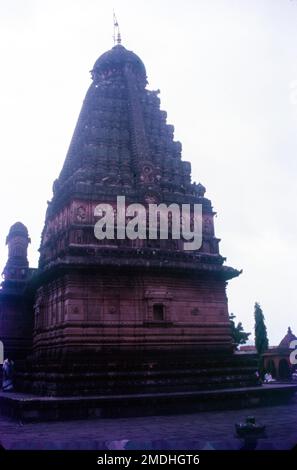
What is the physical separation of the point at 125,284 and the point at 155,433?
27.6 ft

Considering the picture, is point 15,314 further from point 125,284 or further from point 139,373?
point 139,373

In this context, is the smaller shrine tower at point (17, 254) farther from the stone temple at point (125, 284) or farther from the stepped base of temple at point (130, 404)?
the stepped base of temple at point (130, 404)

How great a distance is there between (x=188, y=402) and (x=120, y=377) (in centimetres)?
288

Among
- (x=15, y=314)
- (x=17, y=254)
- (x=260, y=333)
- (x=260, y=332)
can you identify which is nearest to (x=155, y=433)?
(x=15, y=314)

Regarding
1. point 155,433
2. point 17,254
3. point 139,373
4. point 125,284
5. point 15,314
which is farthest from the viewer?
point 17,254

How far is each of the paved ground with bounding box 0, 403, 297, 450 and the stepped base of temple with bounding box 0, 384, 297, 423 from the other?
55cm

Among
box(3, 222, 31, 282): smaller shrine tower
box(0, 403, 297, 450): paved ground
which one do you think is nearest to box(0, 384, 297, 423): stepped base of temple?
box(0, 403, 297, 450): paved ground

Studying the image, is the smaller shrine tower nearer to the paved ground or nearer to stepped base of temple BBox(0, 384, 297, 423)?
stepped base of temple BBox(0, 384, 297, 423)

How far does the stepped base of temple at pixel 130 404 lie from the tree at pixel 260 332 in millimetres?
29307

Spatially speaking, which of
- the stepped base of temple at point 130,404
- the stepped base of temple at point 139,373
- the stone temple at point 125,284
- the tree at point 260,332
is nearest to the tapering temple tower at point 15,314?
the stone temple at point 125,284

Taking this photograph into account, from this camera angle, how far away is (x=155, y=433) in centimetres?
1246

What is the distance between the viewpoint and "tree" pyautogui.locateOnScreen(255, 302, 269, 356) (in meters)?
47.6

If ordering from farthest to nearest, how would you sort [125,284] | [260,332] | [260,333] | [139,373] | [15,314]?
1. [260,332]
2. [260,333]
3. [15,314]
4. [125,284]
5. [139,373]

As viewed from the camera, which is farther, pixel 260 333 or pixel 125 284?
pixel 260 333
